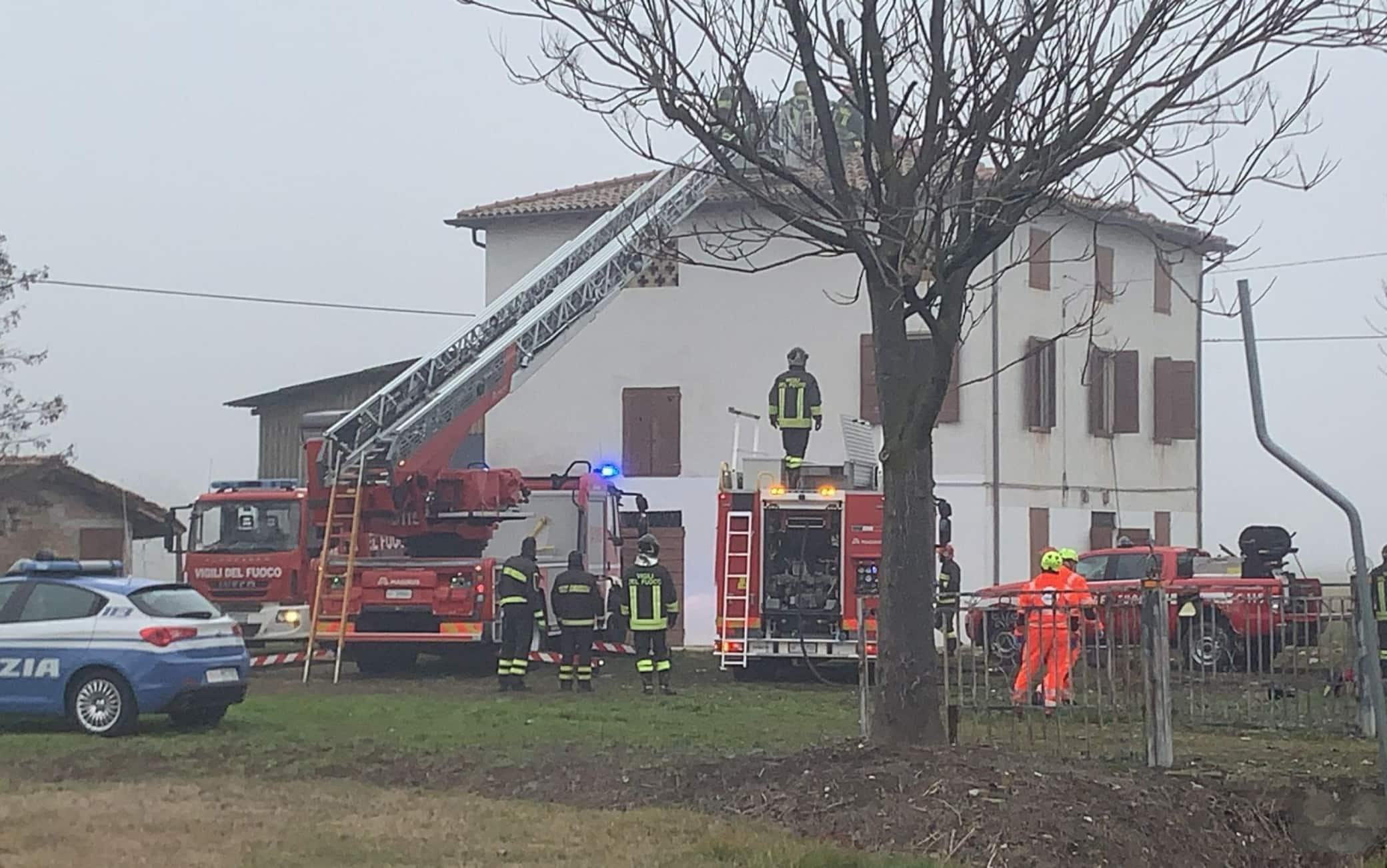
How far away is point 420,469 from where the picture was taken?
63.1 ft

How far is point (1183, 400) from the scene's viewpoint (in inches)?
1224

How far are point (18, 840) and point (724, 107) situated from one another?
5.62 m

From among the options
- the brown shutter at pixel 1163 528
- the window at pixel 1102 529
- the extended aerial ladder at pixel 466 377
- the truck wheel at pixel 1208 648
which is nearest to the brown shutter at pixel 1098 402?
the window at pixel 1102 529

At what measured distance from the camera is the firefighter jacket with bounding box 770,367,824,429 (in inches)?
700

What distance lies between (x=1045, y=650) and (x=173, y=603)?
281 inches

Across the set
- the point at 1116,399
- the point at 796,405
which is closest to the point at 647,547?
the point at 796,405

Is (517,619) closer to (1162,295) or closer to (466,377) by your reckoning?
(466,377)

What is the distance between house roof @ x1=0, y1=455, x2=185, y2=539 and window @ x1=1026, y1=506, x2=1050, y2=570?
1422 centimetres

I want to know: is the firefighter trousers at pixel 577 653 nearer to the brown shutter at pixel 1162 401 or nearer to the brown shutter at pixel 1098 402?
the brown shutter at pixel 1098 402

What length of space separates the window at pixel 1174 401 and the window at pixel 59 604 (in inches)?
863

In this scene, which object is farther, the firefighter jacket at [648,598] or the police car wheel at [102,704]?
the firefighter jacket at [648,598]

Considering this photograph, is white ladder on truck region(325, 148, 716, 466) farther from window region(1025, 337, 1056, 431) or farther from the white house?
window region(1025, 337, 1056, 431)

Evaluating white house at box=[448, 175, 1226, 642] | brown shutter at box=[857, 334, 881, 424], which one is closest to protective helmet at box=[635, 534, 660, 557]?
white house at box=[448, 175, 1226, 642]

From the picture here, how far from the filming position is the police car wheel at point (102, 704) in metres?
13.2
